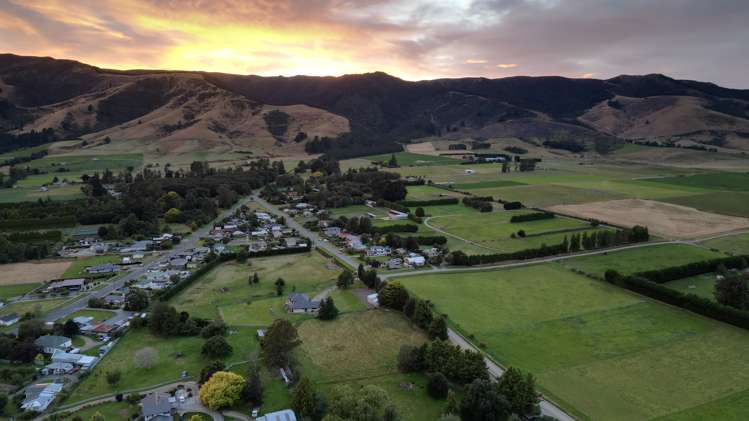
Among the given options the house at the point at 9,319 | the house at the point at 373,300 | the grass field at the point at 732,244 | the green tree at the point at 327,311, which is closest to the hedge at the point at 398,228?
the house at the point at 373,300

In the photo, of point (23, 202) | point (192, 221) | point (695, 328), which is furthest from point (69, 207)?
point (695, 328)

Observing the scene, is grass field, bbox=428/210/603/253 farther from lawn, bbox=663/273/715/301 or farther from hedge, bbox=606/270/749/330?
lawn, bbox=663/273/715/301

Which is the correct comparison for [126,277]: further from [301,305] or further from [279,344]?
[279,344]

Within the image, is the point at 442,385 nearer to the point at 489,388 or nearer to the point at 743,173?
the point at 489,388

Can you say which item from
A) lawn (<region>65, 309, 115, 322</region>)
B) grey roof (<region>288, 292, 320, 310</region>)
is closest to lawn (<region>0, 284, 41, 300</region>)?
lawn (<region>65, 309, 115, 322</region>)

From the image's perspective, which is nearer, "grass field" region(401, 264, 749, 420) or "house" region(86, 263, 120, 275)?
"grass field" region(401, 264, 749, 420)

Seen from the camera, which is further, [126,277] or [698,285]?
[126,277]

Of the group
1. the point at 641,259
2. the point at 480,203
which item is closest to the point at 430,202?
the point at 480,203
